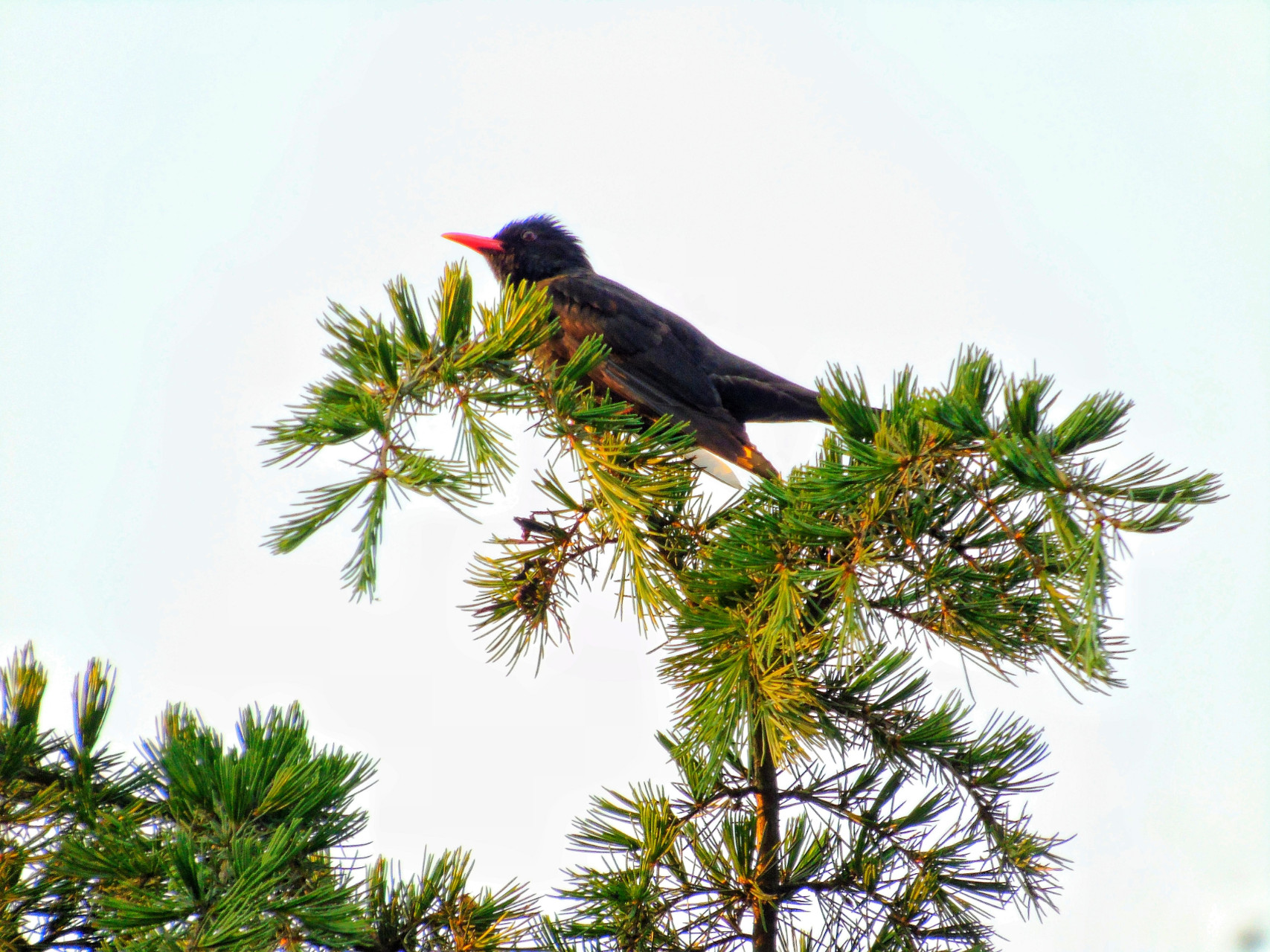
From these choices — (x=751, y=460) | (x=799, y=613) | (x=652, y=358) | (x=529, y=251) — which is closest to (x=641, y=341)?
(x=652, y=358)

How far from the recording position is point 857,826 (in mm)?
1920

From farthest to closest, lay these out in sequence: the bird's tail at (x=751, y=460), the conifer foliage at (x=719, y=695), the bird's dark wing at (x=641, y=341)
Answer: the bird's dark wing at (x=641, y=341)
the bird's tail at (x=751, y=460)
the conifer foliage at (x=719, y=695)

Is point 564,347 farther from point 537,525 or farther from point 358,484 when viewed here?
point 358,484

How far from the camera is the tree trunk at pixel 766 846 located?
1.82 m

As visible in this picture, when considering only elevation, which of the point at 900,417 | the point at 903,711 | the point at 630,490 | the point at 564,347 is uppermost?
the point at 564,347

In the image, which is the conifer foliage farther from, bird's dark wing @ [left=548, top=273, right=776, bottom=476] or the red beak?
the red beak

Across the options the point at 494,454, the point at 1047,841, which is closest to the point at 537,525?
the point at 494,454

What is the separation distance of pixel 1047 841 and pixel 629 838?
80 cm

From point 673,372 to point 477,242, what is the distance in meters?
1.54

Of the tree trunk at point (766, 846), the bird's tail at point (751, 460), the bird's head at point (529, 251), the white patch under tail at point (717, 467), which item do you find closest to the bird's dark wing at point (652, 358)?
the bird's tail at point (751, 460)

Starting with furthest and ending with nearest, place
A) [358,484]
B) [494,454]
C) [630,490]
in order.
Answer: [630,490], [494,454], [358,484]

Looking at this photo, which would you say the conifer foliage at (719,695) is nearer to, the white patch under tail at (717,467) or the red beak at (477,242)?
the white patch under tail at (717,467)

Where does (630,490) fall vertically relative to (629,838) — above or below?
above

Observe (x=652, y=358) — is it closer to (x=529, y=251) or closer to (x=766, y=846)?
(x=529, y=251)
